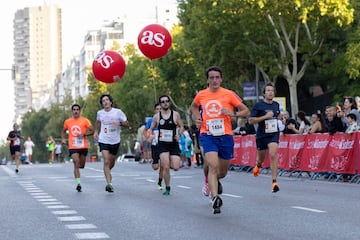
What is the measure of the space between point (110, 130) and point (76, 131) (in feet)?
6.16

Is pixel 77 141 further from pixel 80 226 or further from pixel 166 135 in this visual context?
pixel 80 226

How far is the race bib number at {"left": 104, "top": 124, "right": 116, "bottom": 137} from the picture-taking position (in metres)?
20.2

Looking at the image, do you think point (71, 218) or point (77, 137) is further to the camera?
point (77, 137)

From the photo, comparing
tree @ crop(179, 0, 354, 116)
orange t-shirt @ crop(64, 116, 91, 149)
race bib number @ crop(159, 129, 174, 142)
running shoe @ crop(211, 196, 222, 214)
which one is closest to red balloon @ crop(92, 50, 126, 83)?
orange t-shirt @ crop(64, 116, 91, 149)

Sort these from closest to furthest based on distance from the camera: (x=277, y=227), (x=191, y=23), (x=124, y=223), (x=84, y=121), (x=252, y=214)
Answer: (x=277, y=227), (x=124, y=223), (x=252, y=214), (x=84, y=121), (x=191, y=23)

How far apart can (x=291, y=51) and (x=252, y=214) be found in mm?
34977

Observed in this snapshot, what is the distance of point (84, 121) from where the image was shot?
867 inches

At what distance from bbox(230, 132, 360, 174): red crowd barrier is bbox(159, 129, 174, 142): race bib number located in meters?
5.06

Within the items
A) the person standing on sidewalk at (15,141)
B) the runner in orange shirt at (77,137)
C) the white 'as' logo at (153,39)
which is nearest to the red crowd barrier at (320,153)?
the white 'as' logo at (153,39)

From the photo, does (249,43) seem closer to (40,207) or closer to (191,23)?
(191,23)

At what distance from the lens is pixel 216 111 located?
14.2m

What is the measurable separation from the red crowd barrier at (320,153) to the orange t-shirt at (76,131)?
5.71 meters

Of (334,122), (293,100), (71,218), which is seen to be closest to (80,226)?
(71,218)

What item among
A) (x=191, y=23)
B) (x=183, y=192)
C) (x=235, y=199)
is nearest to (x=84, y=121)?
(x=183, y=192)
